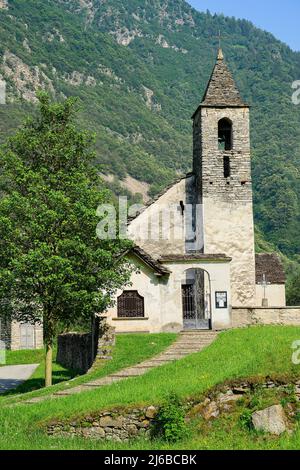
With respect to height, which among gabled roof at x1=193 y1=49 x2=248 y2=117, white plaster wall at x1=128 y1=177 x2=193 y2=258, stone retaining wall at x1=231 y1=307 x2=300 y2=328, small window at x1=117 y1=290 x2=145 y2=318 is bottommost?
stone retaining wall at x1=231 y1=307 x2=300 y2=328

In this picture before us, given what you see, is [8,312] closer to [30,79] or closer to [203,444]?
[203,444]

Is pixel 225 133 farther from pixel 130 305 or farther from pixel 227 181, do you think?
pixel 130 305

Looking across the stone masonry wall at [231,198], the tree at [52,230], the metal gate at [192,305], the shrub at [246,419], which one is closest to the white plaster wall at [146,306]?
the metal gate at [192,305]

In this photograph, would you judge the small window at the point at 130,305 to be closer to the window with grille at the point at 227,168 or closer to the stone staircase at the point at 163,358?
the stone staircase at the point at 163,358

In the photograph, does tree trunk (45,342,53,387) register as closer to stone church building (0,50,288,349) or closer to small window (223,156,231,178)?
stone church building (0,50,288,349)

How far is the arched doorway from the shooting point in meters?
32.1

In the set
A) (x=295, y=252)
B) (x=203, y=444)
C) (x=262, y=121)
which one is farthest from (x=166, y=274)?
(x=262, y=121)

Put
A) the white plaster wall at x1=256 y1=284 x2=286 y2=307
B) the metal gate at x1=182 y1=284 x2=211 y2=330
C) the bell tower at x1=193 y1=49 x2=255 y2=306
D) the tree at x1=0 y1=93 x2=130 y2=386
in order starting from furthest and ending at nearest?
1. the white plaster wall at x1=256 y1=284 x2=286 y2=307
2. the bell tower at x1=193 y1=49 x2=255 y2=306
3. the metal gate at x1=182 y1=284 x2=211 y2=330
4. the tree at x1=0 y1=93 x2=130 y2=386

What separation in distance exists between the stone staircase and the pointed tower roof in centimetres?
1314

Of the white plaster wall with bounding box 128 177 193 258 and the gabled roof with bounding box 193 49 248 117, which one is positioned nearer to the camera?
the white plaster wall with bounding box 128 177 193 258

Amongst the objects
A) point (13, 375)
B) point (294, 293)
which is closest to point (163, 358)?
point (13, 375)

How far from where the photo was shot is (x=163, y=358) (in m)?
23.8

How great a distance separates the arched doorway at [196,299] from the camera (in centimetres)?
3209

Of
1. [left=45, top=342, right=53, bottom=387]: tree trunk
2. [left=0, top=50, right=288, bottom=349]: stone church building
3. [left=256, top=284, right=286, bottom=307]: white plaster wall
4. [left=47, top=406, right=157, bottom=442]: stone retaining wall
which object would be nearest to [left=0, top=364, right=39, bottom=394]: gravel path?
[left=45, top=342, right=53, bottom=387]: tree trunk
